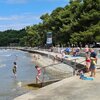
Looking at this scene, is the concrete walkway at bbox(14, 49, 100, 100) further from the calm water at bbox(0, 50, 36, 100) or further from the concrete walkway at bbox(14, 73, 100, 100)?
the calm water at bbox(0, 50, 36, 100)

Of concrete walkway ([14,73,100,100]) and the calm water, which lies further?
the calm water

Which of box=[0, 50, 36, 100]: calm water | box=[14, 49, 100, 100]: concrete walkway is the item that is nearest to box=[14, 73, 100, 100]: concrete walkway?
box=[14, 49, 100, 100]: concrete walkway

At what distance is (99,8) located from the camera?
70.6 meters

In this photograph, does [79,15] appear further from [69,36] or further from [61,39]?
[61,39]

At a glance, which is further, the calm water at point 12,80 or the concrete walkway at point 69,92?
the calm water at point 12,80

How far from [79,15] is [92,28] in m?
8.80

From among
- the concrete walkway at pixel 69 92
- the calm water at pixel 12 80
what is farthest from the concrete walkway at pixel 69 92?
the calm water at pixel 12 80

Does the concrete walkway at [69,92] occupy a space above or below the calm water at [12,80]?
above

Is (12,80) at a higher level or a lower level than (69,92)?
lower

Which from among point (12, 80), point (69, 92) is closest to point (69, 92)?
point (69, 92)

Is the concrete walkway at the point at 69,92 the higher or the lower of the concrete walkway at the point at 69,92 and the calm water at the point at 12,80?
the higher

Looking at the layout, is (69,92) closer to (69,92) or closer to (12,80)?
(69,92)

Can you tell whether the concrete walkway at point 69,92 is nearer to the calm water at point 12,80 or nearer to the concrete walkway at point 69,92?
the concrete walkway at point 69,92

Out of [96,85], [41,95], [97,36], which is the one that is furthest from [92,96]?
[97,36]
